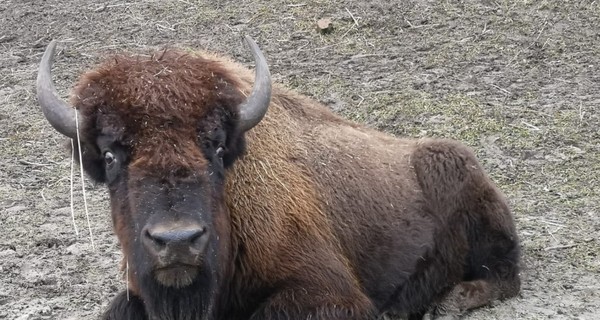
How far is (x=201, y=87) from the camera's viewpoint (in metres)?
4.74

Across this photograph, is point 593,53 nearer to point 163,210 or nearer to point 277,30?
point 277,30

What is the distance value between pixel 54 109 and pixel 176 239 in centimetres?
105

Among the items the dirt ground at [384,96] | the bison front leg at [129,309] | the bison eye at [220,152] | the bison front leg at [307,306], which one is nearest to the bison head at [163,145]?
the bison eye at [220,152]

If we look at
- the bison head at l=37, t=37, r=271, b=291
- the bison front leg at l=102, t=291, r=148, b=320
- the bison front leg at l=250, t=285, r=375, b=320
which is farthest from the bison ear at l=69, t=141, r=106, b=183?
the bison front leg at l=250, t=285, r=375, b=320

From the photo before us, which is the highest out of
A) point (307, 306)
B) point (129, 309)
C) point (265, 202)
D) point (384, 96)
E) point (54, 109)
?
point (54, 109)

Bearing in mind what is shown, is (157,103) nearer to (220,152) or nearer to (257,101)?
(220,152)

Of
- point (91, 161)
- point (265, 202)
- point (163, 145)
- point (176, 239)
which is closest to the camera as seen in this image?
point (176, 239)

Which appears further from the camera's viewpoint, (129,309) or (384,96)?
(384,96)

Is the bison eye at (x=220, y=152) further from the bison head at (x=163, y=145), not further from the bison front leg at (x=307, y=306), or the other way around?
the bison front leg at (x=307, y=306)

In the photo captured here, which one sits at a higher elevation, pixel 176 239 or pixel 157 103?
pixel 157 103

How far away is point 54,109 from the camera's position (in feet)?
15.3

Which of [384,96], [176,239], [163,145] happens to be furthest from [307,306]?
[384,96]

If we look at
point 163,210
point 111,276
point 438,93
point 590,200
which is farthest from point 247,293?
point 438,93

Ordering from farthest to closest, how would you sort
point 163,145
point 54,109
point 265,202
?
point 265,202
point 54,109
point 163,145
